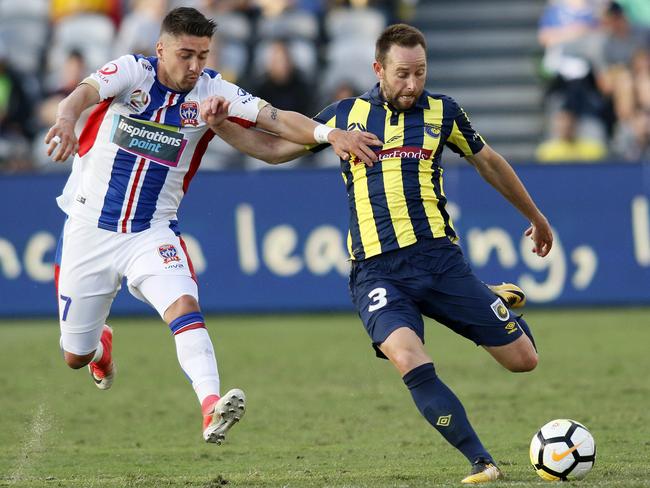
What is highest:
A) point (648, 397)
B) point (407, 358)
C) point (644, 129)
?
point (644, 129)

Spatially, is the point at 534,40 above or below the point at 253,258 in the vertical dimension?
above

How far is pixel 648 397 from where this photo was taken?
9.18 metres

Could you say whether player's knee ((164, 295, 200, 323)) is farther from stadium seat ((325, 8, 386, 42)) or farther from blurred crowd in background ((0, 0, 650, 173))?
stadium seat ((325, 8, 386, 42))

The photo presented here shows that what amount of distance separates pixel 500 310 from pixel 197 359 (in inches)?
63.9

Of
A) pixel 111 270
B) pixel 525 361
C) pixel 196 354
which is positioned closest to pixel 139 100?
pixel 111 270

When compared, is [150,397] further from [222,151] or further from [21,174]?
[222,151]

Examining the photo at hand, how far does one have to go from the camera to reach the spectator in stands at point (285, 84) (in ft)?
55.7

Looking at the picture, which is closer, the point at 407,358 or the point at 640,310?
the point at 407,358

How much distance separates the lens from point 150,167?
7.03m

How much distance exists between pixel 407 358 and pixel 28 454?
8.70ft

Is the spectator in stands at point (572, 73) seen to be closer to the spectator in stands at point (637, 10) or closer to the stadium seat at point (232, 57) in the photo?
the spectator in stands at point (637, 10)

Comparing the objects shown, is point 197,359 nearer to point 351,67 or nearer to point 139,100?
point 139,100

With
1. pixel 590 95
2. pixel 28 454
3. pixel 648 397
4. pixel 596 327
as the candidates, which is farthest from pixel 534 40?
pixel 28 454

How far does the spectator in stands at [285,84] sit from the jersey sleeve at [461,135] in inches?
399
